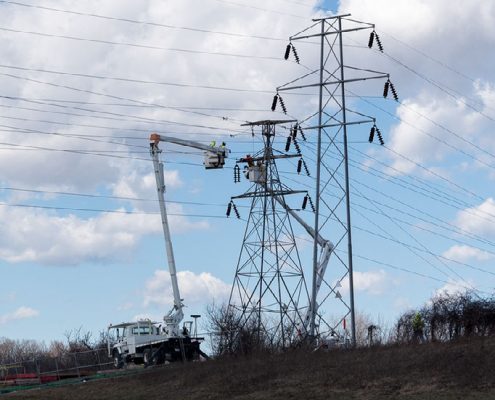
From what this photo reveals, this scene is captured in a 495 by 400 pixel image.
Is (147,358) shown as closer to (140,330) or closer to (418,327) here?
(140,330)

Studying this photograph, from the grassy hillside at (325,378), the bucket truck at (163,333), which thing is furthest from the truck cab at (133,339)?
the grassy hillside at (325,378)

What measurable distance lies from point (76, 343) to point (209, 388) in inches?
1641

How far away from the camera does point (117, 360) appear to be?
2335 inches

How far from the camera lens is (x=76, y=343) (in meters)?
78.5

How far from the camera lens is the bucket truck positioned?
2221 inches

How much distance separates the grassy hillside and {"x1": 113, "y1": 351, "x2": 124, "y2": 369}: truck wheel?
12668mm

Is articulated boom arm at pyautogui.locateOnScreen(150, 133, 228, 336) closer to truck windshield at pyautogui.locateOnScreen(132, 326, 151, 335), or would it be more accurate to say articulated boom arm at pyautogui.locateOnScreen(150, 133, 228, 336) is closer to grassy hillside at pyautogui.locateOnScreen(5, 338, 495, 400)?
truck windshield at pyautogui.locateOnScreen(132, 326, 151, 335)

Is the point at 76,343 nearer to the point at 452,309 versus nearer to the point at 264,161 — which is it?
the point at 264,161

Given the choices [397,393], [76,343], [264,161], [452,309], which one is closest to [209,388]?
[397,393]

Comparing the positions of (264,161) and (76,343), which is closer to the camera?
(264,161)

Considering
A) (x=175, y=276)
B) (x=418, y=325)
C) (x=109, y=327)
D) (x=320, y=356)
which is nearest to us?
(x=320, y=356)

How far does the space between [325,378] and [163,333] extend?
2341 centimetres

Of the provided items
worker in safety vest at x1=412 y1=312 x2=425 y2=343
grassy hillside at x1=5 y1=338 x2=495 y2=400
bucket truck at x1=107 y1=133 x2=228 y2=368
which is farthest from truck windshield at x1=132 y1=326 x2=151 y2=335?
worker in safety vest at x1=412 y1=312 x2=425 y2=343

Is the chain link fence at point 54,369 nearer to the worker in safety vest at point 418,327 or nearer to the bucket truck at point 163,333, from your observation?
the bucket truck at point 163,333
